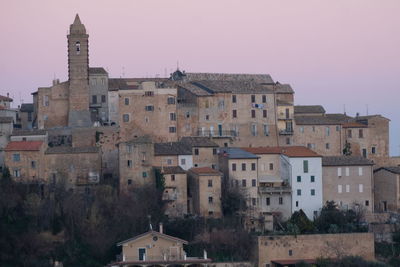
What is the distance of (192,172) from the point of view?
7019 cm

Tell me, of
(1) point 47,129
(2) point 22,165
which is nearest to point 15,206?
(2) point 22,165

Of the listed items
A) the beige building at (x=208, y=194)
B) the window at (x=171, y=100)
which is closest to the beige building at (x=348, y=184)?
the beige building at (x=208, y=194)

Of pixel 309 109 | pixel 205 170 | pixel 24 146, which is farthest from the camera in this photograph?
pixel 309 109

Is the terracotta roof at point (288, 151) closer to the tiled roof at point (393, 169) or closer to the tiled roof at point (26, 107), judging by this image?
the tiled roof at point (393, 169)

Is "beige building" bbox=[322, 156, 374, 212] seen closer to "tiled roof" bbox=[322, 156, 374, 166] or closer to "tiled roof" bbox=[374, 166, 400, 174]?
"tiled roof" bbox=[322, 156, 374, 166]

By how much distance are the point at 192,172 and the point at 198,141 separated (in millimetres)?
3579

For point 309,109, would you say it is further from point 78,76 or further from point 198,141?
point 78,76

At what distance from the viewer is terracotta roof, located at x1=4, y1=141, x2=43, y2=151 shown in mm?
69750

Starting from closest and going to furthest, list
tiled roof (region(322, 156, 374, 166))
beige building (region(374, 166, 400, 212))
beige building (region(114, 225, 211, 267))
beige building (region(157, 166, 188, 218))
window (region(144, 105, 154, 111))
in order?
beige building (region(114, 225, 211, 267)) → beige building (region(157, 166, 188, 218)) → tiled roof (region(322, 156, 374, 166)) → beige building (region(374, 166, 400, 212)) → window (region(144, 105, 154, 111))

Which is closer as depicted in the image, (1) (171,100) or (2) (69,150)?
(2) (69,150)

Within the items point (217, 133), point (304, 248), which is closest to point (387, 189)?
point (304, 248)

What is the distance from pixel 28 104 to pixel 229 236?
21.3m

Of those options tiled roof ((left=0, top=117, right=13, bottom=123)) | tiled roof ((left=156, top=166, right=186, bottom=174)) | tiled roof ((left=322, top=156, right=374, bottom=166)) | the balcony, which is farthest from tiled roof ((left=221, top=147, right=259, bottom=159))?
tiled roof ((left=0, top=117, right=13, bottom=123))

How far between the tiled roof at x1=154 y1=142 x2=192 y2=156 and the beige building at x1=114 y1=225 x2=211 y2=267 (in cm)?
651
